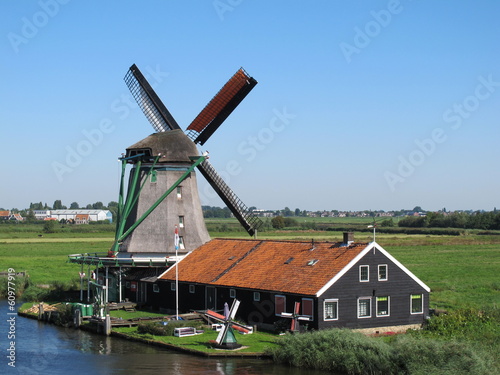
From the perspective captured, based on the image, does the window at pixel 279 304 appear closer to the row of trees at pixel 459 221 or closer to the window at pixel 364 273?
the window at pixel 364 273

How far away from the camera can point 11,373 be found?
2820cm

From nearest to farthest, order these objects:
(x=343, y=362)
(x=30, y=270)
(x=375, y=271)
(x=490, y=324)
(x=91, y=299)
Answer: (x=343, y=362) → (x=490, y=324) → (x=375, y=271) → (x=91, y=299) → (x=30, y=270)

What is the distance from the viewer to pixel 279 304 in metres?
33.9

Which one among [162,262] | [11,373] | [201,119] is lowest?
[11,373]

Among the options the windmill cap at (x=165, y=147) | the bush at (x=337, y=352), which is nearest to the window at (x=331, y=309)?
the bush at (x=337, y=352)

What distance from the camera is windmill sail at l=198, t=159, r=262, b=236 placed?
155 ft

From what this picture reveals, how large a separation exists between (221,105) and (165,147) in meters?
4.62

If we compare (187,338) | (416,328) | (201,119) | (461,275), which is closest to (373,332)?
(416,328)

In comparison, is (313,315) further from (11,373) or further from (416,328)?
(11,373)

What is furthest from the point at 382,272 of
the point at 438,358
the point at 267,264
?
the point at 438,358

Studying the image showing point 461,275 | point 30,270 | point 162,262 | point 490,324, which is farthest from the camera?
point 30,270

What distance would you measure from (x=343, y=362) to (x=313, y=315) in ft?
16.2

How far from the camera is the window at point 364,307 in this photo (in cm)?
3355

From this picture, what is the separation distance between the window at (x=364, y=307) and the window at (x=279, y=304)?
3.29 m
